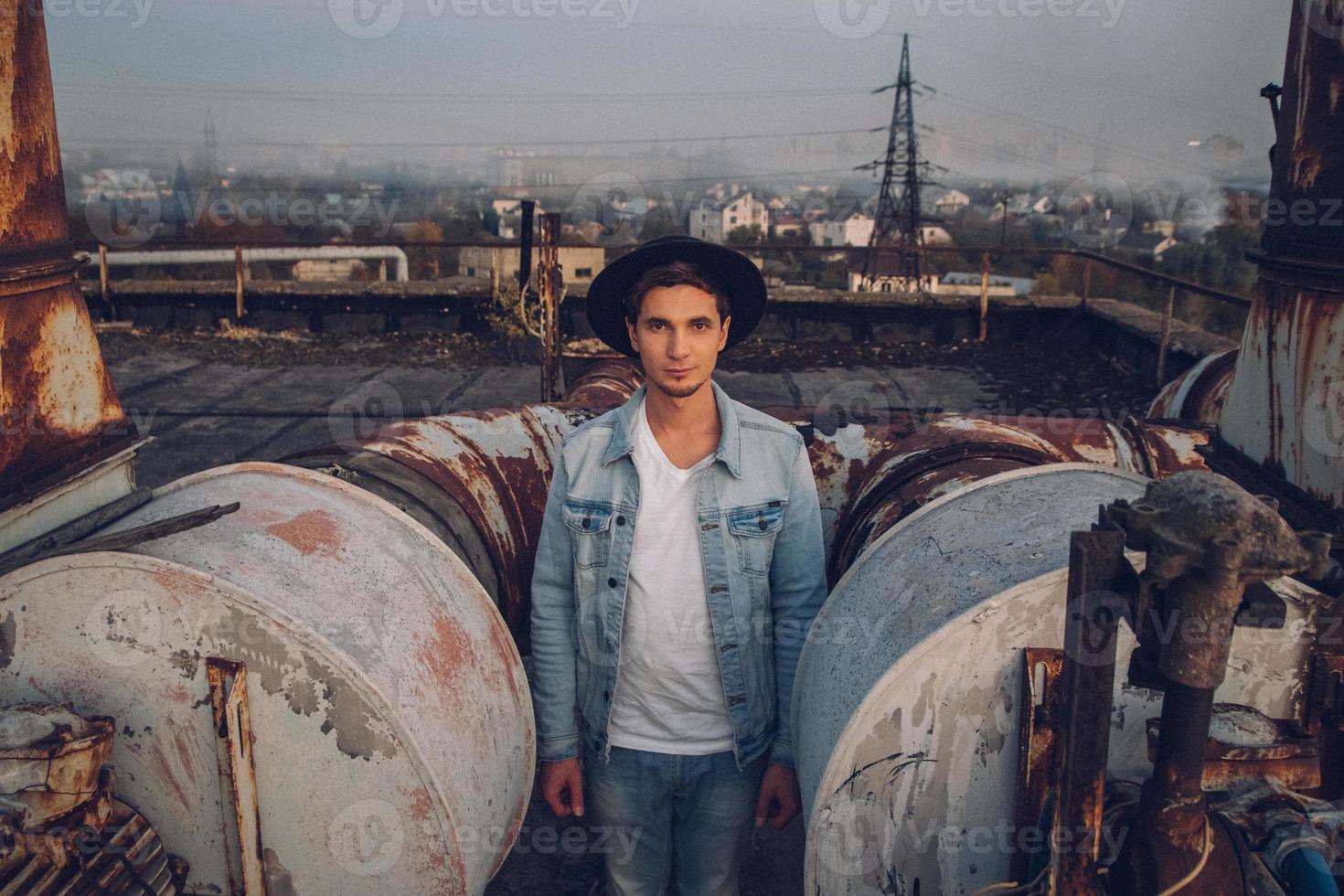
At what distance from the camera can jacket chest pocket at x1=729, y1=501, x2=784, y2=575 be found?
2584mm

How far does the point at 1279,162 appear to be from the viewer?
10.7ft

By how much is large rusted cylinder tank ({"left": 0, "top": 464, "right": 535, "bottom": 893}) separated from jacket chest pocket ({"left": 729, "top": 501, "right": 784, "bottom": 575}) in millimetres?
774

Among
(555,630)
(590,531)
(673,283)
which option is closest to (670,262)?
(673,283)

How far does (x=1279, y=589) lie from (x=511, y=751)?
1.88 meters

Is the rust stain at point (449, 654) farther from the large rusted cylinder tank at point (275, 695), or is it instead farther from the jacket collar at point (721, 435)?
the jacket collar at point (721, 435)

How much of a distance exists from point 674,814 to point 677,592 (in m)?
0.67

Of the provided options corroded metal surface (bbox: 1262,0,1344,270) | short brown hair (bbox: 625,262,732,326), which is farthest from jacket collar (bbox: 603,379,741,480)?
corroded metal surface (bbox: 1262,0,1344,270)

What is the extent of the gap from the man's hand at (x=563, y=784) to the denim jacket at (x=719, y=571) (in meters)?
0.03

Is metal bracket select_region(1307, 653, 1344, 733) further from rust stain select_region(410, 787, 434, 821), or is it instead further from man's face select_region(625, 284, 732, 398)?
rust stain select_region(410, 787, 434, 821)

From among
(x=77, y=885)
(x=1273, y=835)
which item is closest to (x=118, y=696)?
(x=77, y=885)

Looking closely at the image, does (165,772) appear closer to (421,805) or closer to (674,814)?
(421,805)

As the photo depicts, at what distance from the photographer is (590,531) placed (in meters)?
2.61

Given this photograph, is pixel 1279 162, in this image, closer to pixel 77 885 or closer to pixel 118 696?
pixel 118 696

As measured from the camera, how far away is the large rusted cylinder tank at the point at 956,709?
2135mm
